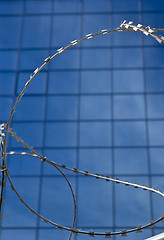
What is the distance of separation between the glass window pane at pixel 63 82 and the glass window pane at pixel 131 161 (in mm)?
4599

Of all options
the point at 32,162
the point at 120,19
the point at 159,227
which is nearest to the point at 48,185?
the point at 32,162

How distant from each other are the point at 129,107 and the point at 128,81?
1.67 meters

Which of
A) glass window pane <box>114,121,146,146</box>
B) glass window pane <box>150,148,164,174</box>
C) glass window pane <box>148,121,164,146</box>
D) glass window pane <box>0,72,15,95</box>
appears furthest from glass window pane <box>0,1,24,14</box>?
glass window pane <box>150,148,164,174</box>

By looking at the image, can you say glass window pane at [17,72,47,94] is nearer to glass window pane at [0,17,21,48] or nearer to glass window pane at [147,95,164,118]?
glass window pane at [0,17,21,48]

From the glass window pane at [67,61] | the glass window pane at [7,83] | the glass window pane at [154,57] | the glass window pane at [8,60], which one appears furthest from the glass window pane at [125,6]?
the glass window pane at [7,83]

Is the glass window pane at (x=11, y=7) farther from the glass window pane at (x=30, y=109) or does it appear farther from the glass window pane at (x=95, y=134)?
the glass window pane at (x=95, y=134)

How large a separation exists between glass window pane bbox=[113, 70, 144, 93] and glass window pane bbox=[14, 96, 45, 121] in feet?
14.2

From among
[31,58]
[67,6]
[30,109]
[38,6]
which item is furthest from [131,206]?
[38,6]

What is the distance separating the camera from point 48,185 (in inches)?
1124

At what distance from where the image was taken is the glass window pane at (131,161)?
93.8 ft

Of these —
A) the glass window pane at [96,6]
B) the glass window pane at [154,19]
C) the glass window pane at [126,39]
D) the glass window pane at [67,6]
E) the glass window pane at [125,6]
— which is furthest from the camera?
the glass window pane at [67,6]

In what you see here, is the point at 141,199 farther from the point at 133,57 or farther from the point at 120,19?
the point at 120,19

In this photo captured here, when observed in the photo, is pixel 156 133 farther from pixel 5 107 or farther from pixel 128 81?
pixel 5 107

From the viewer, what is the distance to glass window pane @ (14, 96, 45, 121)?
30266mm
